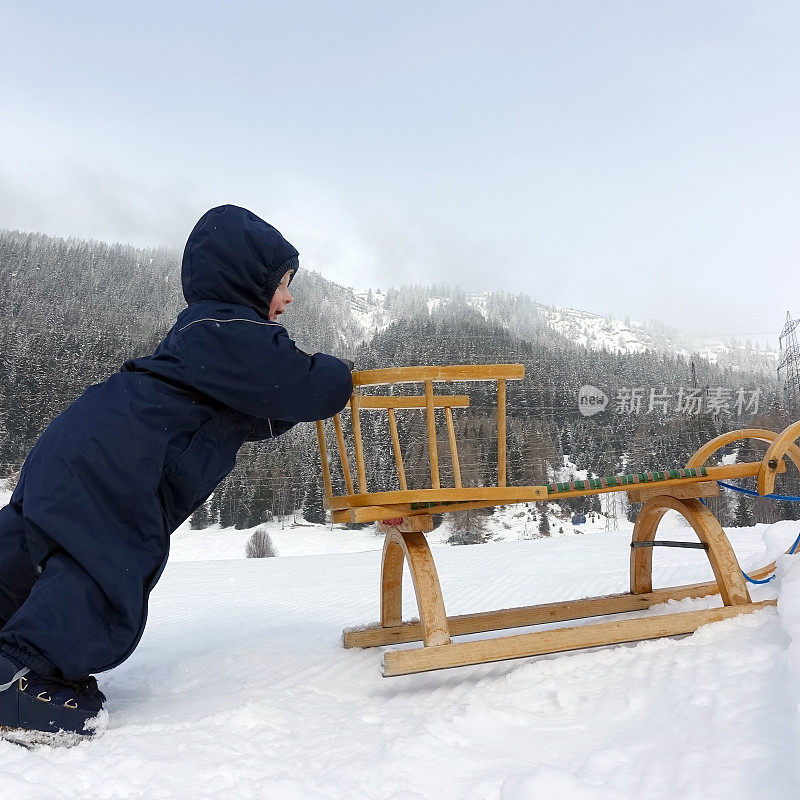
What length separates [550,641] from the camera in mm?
1818

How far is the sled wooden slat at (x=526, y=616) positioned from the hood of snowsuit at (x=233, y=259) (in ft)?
4.24

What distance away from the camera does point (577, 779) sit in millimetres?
1050

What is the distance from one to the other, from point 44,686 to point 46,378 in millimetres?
25635

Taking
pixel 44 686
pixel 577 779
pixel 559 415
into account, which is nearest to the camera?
pixel 577 779

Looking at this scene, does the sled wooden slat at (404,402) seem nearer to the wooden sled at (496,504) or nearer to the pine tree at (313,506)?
the wooden sled at (496,504)

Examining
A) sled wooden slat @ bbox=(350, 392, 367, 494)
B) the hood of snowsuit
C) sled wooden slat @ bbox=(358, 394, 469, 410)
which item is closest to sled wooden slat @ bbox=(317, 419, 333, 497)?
sled wooden slat @ bbox=(350, 392, 367, 494)

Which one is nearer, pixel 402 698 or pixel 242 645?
pixel 402 698

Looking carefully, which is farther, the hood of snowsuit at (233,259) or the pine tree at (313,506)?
the pine tree at (313,506)

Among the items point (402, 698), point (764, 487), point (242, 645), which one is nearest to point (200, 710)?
point (402, 698)

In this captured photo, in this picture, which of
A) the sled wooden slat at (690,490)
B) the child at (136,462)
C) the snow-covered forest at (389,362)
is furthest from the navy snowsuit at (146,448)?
the snow-covered forest at (389,362)

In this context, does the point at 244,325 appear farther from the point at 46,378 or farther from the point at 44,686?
the point at 46,378

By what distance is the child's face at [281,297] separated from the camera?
188cm

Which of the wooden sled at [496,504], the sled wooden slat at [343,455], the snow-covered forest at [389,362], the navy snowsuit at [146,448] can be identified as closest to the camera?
the navy snowsuit at [146,448]

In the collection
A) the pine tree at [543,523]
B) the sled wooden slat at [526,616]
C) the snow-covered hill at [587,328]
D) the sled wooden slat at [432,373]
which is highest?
the snow-covered hill at [587,328]
